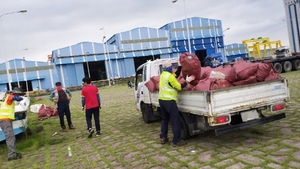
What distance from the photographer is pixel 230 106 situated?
507 cm

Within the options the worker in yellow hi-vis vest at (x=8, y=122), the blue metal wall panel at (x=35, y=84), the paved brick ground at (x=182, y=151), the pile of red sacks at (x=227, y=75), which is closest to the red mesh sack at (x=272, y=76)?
the pile of red sacks at (x=227, y=75)

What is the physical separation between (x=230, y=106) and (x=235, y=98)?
0.60ft

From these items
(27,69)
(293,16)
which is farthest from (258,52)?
(27,69)

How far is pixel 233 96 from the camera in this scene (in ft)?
16.7

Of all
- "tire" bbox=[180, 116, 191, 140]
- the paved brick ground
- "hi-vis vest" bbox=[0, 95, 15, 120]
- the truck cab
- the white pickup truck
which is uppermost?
the truck cab

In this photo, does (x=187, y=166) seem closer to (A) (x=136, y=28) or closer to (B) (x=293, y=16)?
(B) (x=293, y=16)

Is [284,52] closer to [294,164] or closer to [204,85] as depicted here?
[204,85]

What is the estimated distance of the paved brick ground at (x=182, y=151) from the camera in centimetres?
460

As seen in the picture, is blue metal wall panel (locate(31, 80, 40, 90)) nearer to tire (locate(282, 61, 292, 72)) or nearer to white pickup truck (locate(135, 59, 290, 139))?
tire (locate(282, 61, 292, 72))

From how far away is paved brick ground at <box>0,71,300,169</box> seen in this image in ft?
15.1

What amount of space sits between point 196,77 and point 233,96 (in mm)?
982

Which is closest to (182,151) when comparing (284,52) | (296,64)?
(296,64)

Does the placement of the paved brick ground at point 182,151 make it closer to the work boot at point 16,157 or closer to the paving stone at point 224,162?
the paving stone at point 224,162

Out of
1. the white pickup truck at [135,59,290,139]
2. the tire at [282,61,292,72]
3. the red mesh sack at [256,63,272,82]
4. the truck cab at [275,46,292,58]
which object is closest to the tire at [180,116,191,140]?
the white pickup truck at [135,59,290,139]
